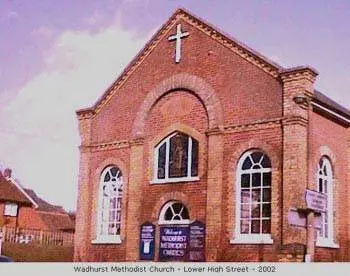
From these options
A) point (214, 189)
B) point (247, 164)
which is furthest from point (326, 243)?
point (214, 189)

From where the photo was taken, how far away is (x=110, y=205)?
5988 millimetres

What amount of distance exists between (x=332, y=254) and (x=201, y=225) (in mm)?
1141

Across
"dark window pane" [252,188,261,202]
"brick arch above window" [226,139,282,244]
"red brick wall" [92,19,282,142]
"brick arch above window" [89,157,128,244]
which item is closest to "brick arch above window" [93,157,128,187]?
"brick arch above window" [89,157,128,244]

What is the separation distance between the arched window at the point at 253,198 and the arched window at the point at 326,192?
1.29ft

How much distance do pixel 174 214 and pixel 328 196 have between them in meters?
1.28

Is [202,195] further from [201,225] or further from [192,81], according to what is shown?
[192,81]

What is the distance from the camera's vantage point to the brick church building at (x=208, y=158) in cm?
519

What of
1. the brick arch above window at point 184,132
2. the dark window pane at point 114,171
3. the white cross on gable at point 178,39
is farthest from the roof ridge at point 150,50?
the brick arch above window at point 184,132

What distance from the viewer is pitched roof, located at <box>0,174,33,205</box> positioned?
584cm

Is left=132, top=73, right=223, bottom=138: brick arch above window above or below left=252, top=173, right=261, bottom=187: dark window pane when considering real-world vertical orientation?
above

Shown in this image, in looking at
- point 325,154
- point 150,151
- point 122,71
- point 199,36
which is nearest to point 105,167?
point 150,151

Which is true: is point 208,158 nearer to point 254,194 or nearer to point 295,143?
point 254,194

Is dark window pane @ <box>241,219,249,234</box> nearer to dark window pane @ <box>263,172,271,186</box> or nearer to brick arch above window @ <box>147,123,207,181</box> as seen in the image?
dark window pane @ <box>263,172,271,186</box>

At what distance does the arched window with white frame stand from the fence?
2063 mm
